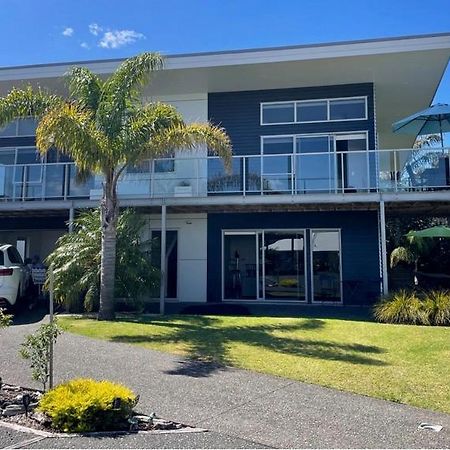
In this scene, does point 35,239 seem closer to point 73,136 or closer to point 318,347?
point 73,136

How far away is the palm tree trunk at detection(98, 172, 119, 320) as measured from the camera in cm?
1173

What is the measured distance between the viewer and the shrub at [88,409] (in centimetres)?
484

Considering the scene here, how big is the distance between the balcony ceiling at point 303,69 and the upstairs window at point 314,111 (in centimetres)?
59

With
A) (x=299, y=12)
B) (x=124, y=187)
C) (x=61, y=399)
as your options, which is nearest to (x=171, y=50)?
(x=124, y=187)

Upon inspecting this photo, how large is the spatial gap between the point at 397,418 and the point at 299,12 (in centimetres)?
859

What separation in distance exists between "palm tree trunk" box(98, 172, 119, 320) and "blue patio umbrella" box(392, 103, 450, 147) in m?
8.32

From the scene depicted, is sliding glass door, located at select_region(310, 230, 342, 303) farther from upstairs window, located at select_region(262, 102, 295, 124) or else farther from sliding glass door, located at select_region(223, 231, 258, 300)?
upstairs window, located at select_region(262, 102, 295, 124)

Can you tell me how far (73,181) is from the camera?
15555 millimetres

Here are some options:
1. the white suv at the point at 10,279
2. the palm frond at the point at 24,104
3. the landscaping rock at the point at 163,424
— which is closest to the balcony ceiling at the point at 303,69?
the palm frond at the point at 24,104

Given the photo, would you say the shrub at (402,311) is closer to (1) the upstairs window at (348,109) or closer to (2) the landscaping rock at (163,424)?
(1) the upstairs window at (348,109)

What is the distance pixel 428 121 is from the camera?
14.5 meters

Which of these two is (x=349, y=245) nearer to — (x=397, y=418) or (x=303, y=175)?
(x=303, y=175)

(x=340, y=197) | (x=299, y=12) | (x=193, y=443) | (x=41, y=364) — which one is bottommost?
(x=193, y=443)

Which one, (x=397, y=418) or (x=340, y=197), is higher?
(x=340, y=197)
